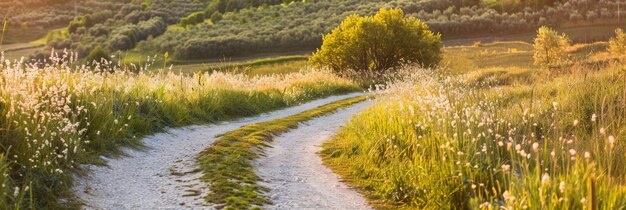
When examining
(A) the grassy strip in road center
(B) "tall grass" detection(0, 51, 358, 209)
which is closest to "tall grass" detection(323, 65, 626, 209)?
(A) the grassy strip in road center

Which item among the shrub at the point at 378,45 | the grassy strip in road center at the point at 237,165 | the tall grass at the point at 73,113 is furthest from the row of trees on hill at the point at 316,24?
the grassy strip in road center at the point at 237,165

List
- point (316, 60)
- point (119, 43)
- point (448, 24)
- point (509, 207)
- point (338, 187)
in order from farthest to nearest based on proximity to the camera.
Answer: point (119, 43)
point (448, 24)
point (316, 60)
point (338, 187)
point (509, 207)

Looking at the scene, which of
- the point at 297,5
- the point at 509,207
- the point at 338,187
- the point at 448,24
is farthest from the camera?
the point at 297,5

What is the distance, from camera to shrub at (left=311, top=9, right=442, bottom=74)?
44.8 m

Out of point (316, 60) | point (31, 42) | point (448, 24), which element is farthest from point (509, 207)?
point (31, 42)

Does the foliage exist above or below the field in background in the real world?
above

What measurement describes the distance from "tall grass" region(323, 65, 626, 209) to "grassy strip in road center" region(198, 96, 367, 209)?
1.67 m

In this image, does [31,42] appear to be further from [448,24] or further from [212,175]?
[212,175]

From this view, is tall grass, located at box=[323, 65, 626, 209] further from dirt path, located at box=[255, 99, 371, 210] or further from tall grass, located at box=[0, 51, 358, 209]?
tall grass, located at box=[0, 51, 358, 209]

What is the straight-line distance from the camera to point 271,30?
95750mm

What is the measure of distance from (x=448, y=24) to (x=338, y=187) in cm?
8454

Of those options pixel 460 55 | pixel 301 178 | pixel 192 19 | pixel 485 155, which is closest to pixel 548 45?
pixel 460 55

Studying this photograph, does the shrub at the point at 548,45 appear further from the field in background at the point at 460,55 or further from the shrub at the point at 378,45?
the shrub at the point at 378,45

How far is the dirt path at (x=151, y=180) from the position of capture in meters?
8.80
